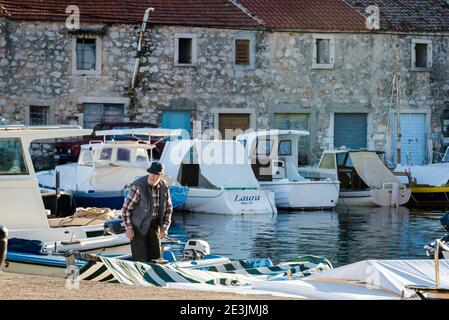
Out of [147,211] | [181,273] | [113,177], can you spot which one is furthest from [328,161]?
[181,273]

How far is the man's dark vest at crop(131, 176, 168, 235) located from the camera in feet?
48.2

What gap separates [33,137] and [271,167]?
1757cm

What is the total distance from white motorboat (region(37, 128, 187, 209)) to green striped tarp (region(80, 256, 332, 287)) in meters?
12.5

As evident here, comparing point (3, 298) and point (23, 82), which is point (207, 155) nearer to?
point (23, 82)

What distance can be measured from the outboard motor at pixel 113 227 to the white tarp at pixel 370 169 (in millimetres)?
18850

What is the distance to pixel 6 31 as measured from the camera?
36.9 m

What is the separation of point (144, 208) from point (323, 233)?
40.6 ft

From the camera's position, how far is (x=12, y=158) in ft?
55.9

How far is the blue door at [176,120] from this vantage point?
38656mm

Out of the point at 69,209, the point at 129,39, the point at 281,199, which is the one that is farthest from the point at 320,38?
the point at 69,209

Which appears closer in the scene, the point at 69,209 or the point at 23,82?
the point at 69,209
